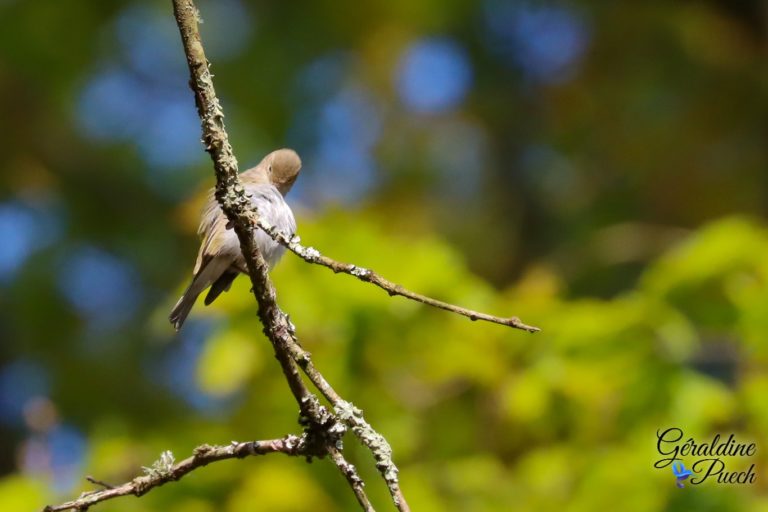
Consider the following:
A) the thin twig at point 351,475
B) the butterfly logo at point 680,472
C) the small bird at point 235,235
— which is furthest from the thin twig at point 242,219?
the butterfly logo at point 680,472

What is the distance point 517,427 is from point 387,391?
72 centimetres

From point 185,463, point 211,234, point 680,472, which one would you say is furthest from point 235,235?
point 680,472

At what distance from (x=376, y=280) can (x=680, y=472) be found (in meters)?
2.56

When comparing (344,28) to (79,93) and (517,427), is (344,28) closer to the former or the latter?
(79,93)

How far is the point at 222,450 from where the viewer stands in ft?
7.13

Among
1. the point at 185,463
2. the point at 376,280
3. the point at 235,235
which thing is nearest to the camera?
the point at 376,280

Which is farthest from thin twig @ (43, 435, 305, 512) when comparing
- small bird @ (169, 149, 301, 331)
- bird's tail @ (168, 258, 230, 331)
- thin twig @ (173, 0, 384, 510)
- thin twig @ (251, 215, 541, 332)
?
bird's tail @ (168, 258, 230, 331)

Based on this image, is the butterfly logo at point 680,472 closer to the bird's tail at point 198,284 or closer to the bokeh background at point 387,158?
the bokeh background at point 387,158

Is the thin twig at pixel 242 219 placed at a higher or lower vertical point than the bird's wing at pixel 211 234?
lower

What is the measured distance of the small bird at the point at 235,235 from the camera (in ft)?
10.5

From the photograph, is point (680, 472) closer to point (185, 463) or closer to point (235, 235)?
point (235, 235)

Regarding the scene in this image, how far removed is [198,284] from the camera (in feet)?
11.0

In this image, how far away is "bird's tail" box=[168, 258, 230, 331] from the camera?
3.25 m

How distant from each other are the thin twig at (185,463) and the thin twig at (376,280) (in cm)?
38
